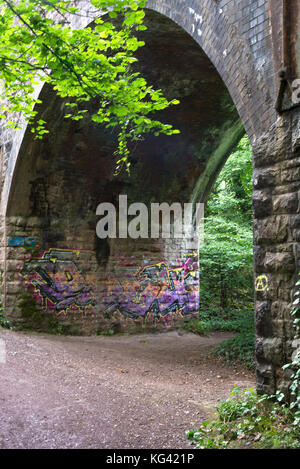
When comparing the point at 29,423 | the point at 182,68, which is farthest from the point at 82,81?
the point at 182,68

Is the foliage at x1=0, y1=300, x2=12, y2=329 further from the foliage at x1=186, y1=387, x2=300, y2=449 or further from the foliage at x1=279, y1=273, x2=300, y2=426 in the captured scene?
the foliage at x1=279, y1=273, x2=300, y2=426

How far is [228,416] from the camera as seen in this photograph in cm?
388

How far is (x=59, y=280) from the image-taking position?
31.0ft

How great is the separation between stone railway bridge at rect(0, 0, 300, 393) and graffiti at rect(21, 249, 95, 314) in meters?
0.02

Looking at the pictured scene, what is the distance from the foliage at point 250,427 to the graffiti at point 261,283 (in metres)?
0.97

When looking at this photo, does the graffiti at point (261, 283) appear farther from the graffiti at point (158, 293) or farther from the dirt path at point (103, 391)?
the graffiti at point (158, 293)

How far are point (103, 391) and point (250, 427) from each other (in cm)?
226

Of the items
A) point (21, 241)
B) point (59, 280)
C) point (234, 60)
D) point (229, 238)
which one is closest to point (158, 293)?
point (229, 238)

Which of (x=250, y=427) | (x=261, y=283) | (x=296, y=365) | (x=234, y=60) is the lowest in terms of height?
(x=250, y=427)

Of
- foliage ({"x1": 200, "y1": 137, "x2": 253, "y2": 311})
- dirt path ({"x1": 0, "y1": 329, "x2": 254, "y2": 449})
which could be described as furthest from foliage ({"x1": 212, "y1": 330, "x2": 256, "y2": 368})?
foliage ({"x1": 200, "y1": 137, "x2": 253, "y2": 311})

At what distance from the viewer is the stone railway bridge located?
150 inches

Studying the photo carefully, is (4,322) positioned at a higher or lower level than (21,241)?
lower

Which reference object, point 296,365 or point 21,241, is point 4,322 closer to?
point 21,241

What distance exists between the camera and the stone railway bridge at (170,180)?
3816 millimetres
